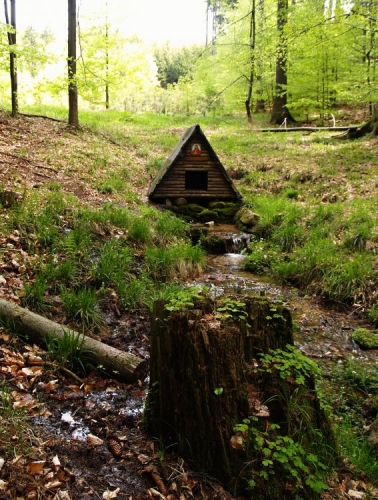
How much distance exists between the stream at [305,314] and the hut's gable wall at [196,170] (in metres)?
3.35

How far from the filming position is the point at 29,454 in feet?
8.04

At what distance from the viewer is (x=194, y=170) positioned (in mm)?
11641

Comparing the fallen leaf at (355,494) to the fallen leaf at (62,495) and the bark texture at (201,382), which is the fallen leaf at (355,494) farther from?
the fallen leaf at (62,495)

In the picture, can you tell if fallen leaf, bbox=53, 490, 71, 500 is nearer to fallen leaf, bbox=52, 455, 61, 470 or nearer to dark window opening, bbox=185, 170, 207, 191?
fallen leaf, bbox=52, 455, 61, 470

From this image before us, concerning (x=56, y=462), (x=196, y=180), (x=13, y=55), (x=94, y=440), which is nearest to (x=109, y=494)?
(x=56, y=462)

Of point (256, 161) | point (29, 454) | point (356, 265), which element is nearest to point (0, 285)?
point (29, 454)

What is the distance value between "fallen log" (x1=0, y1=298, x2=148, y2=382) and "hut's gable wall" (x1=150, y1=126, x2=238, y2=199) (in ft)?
24.6

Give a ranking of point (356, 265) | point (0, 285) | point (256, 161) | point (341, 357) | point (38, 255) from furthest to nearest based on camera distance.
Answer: point (256, 161)
point (356, 265)
point (38, 255)
point (341, 357)
point (0, 285)

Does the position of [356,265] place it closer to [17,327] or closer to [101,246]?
[101,246]

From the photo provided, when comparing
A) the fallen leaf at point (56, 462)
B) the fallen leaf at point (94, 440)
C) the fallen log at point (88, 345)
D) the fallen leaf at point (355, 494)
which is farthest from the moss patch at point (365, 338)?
the fallen leaf at point (56, 462)

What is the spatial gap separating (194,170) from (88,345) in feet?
28.4

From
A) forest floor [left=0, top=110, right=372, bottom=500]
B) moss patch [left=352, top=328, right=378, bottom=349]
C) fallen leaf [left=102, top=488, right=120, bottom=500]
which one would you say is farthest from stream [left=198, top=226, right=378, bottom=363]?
fallen leaf [left=102, top=488, right=120, bottom=500]

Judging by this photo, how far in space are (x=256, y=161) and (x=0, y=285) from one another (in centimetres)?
1081

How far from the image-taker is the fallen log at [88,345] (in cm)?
369
